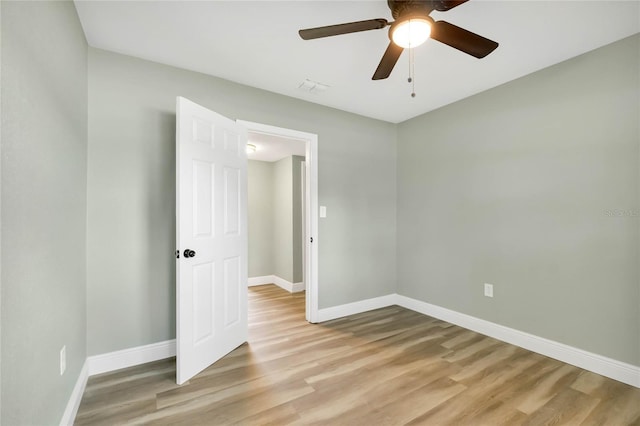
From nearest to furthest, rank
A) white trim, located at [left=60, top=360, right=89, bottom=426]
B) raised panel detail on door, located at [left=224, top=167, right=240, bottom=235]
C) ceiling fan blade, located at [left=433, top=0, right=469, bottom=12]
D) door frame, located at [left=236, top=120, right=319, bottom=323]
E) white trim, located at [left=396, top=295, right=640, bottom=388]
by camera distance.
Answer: ceiling fan blade, located at [left=433, top=0, right=469, bottom=12] → white trim, located at [left=60, top=360, right=89, bottom=426] → white trim, located at [left=396, top=295, right=640, bottom=388] → raised panel detail on door, located at [left=224, top=167, right=240, bottom=235] → door frame, located at [left=236, top=120, right=319, bottom=323]

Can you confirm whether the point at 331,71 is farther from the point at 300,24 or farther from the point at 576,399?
the point at 576,399

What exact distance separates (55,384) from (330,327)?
227 cm

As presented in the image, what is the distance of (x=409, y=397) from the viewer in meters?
1.93

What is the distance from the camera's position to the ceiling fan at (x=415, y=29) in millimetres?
1447

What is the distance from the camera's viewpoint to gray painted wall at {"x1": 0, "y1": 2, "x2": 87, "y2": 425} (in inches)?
39.4

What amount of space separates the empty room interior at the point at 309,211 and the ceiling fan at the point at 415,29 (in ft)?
0.05

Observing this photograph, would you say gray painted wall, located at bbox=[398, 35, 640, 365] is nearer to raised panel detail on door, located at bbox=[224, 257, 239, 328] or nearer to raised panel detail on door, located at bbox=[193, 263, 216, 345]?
raised panel detail on door, located at bbox=[224, 257, 239, 328]

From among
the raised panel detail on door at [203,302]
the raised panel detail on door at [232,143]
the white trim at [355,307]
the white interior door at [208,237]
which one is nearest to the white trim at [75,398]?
the white interior door at [208,237]

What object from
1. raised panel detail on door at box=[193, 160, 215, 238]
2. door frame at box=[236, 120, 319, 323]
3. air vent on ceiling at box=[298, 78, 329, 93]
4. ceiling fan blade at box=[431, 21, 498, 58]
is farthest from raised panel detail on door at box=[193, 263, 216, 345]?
Answer: ceiling fan blade at box=[431, 21, 498, 58]

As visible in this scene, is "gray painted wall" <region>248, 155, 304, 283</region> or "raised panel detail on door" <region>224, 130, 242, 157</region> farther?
"gray painted wall" <region>248, 155, 304, 283</region>

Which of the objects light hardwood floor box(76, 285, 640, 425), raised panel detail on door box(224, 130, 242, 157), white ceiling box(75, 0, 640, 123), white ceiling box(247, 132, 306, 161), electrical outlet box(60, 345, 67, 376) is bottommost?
light hardwood floor box(76, 285, 640, 425)

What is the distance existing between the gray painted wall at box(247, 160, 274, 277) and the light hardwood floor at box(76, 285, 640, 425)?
2.53 m

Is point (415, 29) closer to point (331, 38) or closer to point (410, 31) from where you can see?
point (410, 31)

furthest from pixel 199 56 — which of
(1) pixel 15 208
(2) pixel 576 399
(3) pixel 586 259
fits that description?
(2) pixel 576 399
